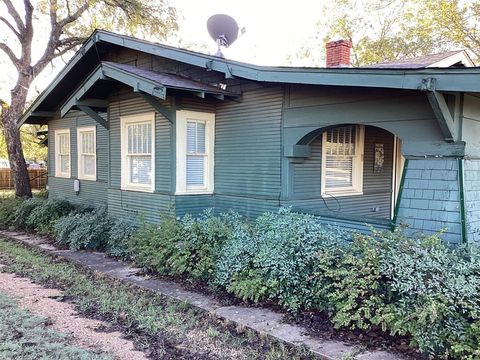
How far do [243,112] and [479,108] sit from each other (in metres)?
3.70

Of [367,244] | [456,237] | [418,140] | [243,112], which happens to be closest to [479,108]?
[418,140]

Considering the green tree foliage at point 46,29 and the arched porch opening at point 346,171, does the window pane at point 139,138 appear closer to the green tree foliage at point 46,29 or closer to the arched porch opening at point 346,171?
the arched porch opening at point 346,171

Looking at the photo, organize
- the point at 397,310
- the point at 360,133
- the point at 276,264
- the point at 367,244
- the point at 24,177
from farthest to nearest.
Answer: the point at 24,177
the point at 360,133
the point at 276,264
the point at 367,244
the point at 397,310

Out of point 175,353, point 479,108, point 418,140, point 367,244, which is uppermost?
point 479,108

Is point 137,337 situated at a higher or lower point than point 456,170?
lower

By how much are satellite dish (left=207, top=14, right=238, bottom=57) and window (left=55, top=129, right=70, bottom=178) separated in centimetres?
588

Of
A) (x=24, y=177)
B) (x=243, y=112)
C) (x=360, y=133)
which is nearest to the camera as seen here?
(x=243, y=112)

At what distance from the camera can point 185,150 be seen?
24.9ft

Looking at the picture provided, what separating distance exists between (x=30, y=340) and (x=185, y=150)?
4.29 metres

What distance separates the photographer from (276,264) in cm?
484

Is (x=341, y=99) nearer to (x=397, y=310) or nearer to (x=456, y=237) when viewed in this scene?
(x=456, y=237)

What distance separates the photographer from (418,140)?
5199 millimetres

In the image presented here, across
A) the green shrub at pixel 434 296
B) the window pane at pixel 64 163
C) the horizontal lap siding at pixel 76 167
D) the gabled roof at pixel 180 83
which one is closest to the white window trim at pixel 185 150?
the gabled roof at pixel 180 83

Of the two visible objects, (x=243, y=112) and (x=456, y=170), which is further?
(x=243, y=112)
